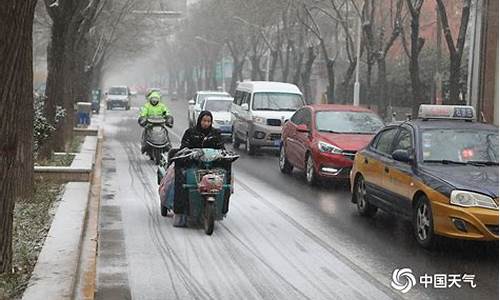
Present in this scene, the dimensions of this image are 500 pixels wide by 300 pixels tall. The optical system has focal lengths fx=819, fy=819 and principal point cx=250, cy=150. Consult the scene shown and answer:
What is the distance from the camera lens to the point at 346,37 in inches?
1502

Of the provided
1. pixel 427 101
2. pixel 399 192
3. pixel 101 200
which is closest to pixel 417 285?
pixel 399 192

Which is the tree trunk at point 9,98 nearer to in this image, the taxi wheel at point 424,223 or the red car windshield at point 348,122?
the taxi wheel at point 424,223

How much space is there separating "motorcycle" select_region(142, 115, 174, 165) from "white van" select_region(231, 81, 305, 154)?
13.1 ft

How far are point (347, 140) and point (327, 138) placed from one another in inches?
14.9

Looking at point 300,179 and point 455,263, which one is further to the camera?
point 300,179

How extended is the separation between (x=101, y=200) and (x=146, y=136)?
19.6ft

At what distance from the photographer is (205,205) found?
10.2 meters

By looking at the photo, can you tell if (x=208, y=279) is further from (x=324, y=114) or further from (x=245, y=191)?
(x=324, y=114)

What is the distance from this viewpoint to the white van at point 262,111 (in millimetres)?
22141

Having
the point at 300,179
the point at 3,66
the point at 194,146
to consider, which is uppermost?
the point at 3,66

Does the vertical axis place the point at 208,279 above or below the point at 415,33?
below

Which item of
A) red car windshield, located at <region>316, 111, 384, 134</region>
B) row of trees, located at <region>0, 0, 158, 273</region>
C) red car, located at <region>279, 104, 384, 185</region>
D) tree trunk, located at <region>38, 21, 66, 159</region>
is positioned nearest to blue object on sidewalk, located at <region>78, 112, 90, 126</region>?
row of trees, located at <region>0, 0, 158, 273</region>

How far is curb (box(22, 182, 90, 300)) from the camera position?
641 centimetres

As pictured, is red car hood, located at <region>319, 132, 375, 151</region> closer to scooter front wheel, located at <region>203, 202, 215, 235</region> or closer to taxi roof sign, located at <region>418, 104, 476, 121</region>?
taxi roof sign, located at <region>418, 104, 476, 121</region>
